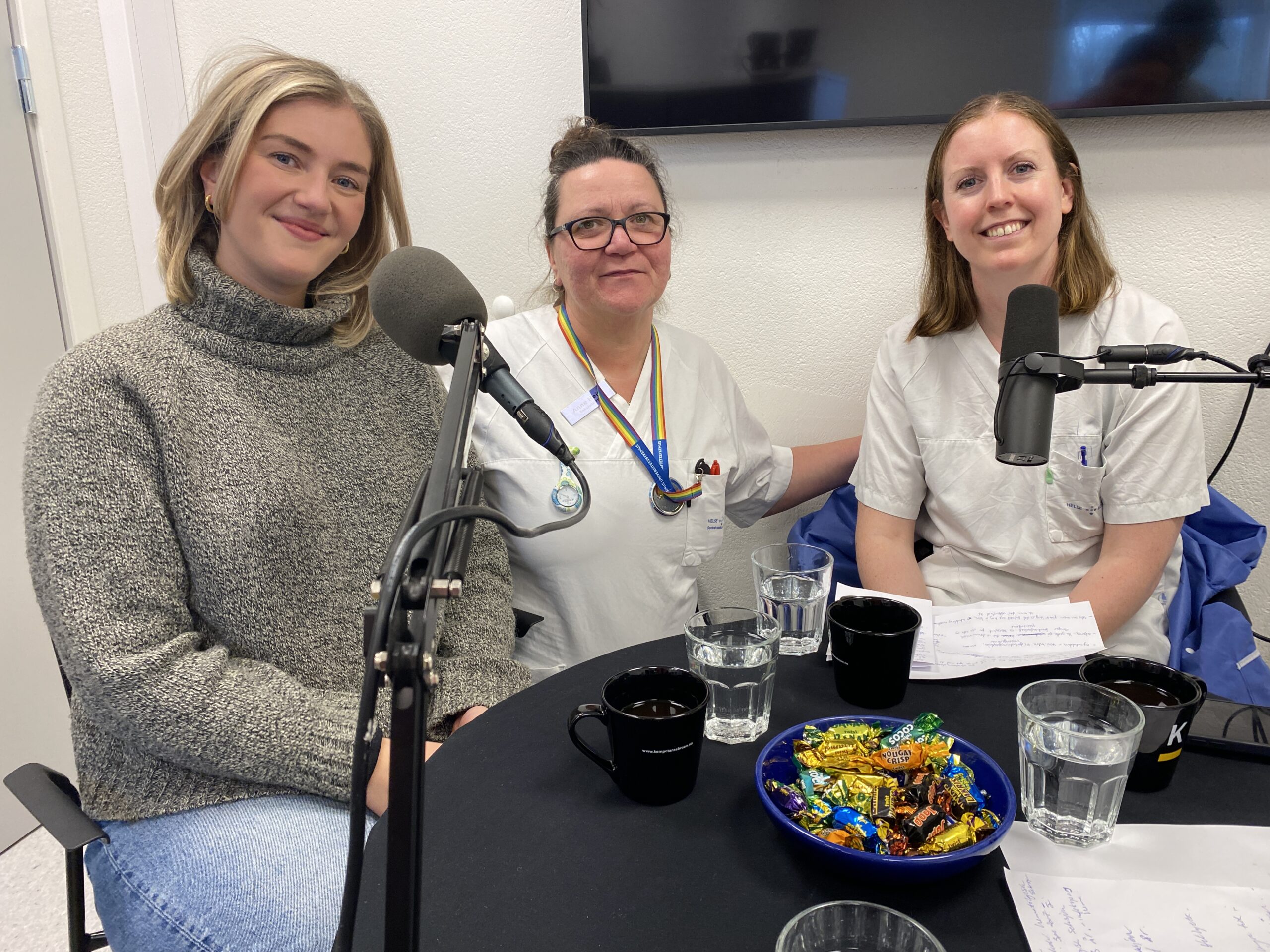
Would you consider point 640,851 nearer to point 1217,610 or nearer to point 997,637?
point 997,637

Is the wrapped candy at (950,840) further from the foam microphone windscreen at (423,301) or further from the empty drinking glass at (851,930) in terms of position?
the foam microphone windscreen at (423,301)

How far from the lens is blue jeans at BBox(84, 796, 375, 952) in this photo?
3.09 feet

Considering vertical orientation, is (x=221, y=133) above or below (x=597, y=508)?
above

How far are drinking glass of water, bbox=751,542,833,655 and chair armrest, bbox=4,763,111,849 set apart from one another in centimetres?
81

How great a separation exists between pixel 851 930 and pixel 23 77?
2.46 meters

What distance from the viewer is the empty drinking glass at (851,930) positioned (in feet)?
1.85

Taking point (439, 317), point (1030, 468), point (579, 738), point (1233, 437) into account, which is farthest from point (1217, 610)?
point (439, 317)

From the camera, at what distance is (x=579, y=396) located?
5.18 ft

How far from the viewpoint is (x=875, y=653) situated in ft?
3.03

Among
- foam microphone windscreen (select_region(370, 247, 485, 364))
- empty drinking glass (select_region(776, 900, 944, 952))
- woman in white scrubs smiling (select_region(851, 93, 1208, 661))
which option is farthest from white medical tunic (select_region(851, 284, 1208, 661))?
foam microphone windscreen (select_region(370, 247, 485, 364))

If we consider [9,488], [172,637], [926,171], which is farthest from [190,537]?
[926,171]

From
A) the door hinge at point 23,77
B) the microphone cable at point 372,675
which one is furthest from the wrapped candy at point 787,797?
the door hinge at point 23,77

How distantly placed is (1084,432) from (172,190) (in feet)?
4.74

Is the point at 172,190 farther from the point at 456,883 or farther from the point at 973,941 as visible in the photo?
the point at 973,941
